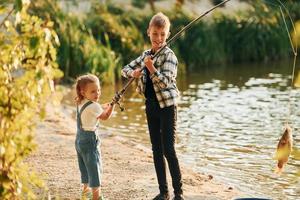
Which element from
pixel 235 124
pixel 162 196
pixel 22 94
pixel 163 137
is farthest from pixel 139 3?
pixel 22 94

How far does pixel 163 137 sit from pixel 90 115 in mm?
589

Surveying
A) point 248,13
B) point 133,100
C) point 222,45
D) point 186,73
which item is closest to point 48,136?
point 133,100

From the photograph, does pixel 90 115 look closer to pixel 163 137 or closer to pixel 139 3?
pixel 163 137

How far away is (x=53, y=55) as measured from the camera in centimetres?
402

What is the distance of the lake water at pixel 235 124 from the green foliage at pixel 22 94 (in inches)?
62.5

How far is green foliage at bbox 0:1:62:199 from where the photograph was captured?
399 cm

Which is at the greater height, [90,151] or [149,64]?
[149,64]

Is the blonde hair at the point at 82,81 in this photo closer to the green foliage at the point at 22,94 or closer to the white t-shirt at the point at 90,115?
the white t-shirt at the point at 90,115

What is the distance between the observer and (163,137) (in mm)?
5984

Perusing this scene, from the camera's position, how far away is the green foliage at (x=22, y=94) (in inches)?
157

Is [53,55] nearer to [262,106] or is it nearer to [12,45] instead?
[12,45]

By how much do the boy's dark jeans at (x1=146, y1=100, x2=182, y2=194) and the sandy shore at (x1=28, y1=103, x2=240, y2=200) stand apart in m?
0.44

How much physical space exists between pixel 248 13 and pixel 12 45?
16.4 meters

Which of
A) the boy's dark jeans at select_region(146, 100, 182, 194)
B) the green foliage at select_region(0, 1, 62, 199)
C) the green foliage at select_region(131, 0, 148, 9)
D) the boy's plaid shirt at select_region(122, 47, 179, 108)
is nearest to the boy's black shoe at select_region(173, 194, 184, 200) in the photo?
the boy's dark jeans at select_region(146, 100, 182, 194)
